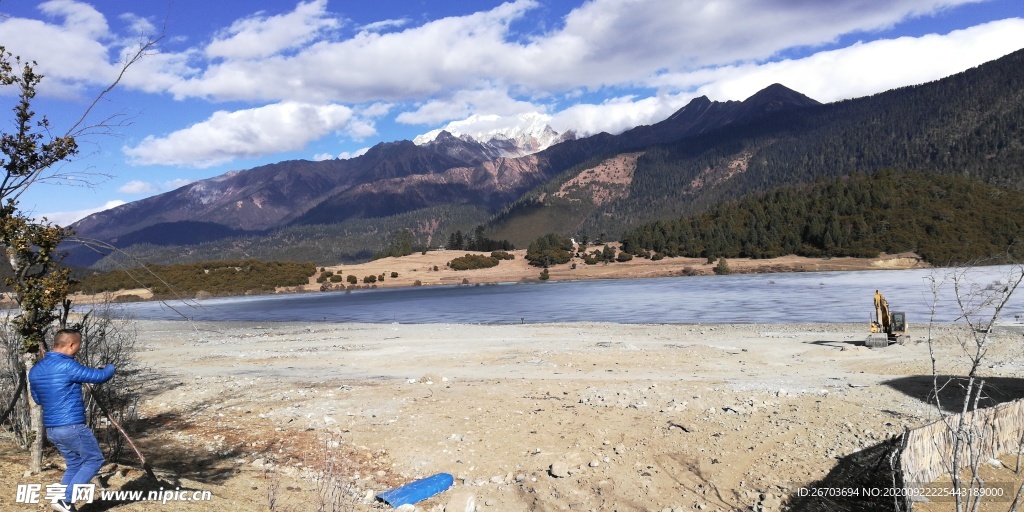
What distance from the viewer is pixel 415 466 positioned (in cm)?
1000

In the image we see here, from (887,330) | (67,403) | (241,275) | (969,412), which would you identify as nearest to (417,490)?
(67,403)

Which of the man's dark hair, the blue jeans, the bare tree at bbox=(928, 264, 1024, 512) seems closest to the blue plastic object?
the blue jeans

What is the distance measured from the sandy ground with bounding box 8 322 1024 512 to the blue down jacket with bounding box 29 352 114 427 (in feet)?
3.46

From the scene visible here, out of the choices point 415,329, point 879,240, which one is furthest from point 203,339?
point 879,240

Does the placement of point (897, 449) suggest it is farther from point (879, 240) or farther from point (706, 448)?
point (879, 240)

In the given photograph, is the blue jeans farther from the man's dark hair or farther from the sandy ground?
the man's dark hair

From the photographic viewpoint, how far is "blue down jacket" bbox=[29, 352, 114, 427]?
5711 mm

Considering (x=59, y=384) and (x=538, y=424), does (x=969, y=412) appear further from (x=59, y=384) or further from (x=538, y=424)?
(x=59, y=384)

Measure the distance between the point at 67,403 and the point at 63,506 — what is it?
1.02m

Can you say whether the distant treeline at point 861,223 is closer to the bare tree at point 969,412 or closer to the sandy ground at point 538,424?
the sandy ground at point 538,424

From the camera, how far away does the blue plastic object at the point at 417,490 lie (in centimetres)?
852

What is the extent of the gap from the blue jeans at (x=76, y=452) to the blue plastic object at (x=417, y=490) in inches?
Answer: 153

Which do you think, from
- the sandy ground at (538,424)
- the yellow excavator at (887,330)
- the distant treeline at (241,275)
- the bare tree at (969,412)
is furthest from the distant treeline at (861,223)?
the bare tree at (969,412)

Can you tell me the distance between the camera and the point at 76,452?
19.2 ft
